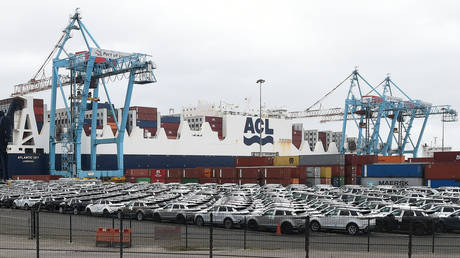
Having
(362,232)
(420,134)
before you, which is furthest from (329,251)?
(420,134)

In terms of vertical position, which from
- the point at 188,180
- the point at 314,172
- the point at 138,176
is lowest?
the point at 138,176

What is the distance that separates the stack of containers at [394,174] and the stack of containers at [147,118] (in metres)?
82.7

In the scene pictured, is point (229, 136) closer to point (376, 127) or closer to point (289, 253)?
A: point (376, 127)

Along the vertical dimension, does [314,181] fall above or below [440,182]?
below

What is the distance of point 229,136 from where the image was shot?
114 meters

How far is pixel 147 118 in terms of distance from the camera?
136375 millimetres

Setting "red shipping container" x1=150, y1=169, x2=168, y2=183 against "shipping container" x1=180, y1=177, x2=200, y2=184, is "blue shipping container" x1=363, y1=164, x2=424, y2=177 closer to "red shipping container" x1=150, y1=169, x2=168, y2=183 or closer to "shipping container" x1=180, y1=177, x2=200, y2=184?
"shipping container" x1=180, y1=177, x2=200, y2=184

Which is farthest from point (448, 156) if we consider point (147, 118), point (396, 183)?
point (147, 118)

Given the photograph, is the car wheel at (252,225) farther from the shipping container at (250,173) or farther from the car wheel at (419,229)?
the shipping container at (250,173)

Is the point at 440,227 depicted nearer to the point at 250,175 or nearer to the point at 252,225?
the point at 252,225

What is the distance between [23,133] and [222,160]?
133 feet

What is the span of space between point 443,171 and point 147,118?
93.2 metres

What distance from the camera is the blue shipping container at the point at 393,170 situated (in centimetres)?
5628

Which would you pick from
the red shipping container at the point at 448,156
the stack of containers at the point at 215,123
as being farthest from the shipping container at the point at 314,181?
the stack of containers at the point at 215,123
